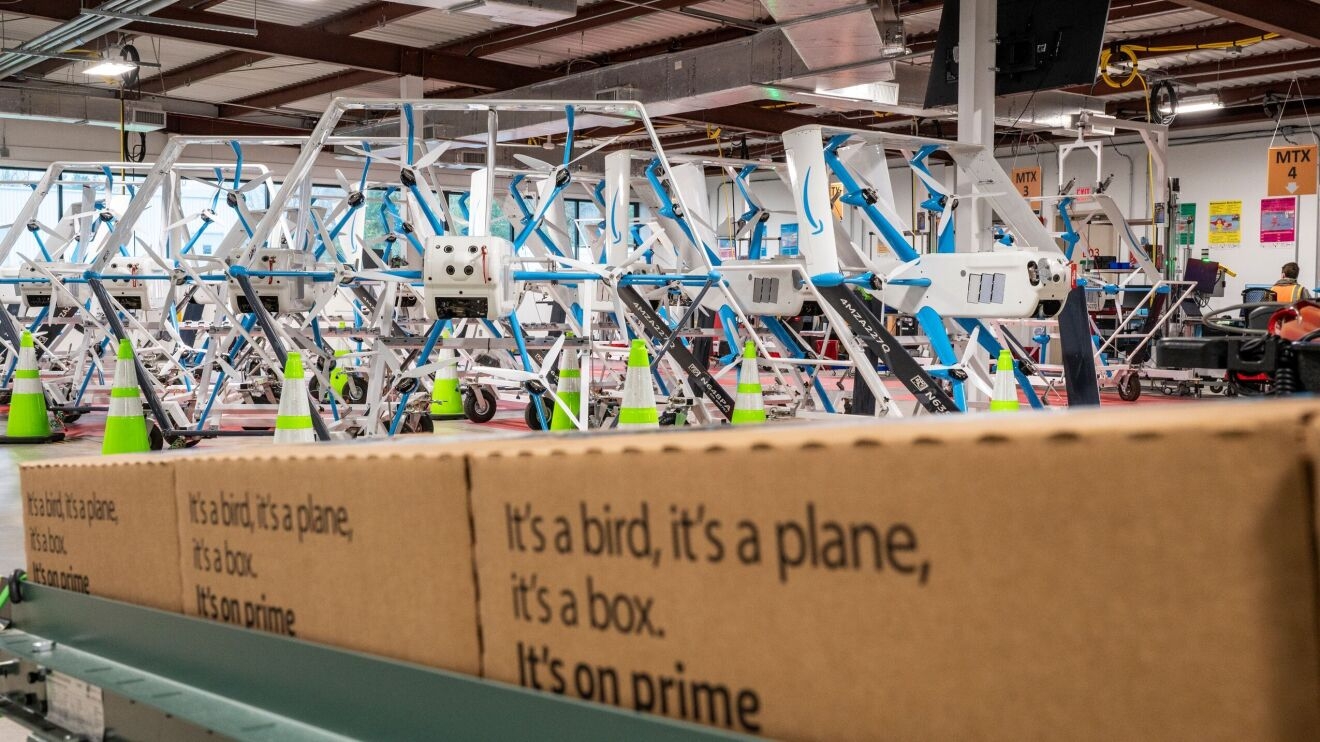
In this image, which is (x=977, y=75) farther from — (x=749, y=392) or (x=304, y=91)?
(x=304, y=91)

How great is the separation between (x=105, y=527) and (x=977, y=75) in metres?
8.86

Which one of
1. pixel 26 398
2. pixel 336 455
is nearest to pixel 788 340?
pixel 26 398

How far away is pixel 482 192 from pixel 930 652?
730 centimetres

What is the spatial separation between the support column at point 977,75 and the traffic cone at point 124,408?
628 cm

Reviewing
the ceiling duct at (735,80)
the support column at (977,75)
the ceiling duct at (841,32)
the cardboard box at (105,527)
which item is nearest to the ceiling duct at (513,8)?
the ceiling duct at (841,32)

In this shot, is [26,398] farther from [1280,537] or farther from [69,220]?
[1280,537]

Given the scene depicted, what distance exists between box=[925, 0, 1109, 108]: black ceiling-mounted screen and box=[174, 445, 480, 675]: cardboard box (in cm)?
841

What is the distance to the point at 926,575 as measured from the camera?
2.96 ft

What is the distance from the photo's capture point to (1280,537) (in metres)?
0.74

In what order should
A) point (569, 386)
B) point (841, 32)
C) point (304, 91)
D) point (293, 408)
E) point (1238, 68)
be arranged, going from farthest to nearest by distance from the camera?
1. point (304, 91)
2. point (1238, 68)
3. point (841, 32)
4. point (569, 386)
5. point (293, 408)

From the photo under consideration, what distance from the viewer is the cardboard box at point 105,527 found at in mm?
1733

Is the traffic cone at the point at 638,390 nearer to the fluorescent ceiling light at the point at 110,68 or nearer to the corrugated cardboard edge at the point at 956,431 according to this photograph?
the corrugated cardboard edge at the point at 956,431

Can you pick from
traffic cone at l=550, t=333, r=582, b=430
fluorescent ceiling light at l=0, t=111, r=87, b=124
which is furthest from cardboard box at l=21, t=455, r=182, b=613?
fluorescent ceiling light at l=0, t=111, r=87, b=124

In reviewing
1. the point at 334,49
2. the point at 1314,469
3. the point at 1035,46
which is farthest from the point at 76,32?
the point at 1314,469
